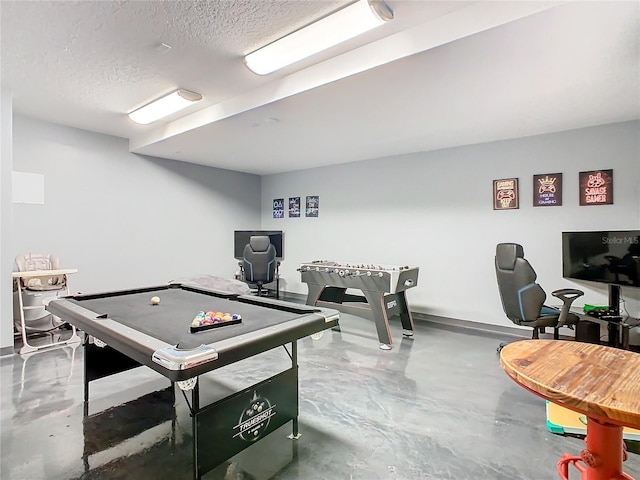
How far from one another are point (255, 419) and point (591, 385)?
1.53m

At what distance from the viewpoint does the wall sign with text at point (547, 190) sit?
158 inches

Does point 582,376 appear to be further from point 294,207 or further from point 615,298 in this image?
point 294,207

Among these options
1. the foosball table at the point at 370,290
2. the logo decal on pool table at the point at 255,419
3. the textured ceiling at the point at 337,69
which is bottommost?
the logo decal on pool table at the point at 255,419

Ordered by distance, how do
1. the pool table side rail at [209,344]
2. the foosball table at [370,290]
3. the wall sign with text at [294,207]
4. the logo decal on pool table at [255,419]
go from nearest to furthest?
the pool table side rail at [209,344] → the logo decal on pool table at [255,419] → the foosball table at [370,290] → the wall sign with text at [294,207]

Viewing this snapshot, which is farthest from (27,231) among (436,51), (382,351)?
(436,51)

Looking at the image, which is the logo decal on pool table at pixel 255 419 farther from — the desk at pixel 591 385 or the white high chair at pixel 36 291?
the white high chair at pixel 36 291

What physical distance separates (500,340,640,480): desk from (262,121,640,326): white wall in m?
3.26

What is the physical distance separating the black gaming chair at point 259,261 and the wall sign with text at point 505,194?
354 centimetres

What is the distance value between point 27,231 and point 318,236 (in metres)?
4.20

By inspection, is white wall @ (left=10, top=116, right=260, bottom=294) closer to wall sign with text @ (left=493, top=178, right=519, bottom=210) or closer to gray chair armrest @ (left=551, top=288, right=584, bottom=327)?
wall sign with text @ (left=493, top=178, right=519, bottom=210)

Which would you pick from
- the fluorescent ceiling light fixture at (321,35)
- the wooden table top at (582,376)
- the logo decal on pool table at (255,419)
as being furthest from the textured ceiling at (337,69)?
the logo decal on pool table at (255,419)

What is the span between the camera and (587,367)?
116 cm

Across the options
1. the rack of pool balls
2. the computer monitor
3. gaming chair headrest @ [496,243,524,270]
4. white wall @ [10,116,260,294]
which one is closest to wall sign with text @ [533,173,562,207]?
gaming chair headrest @ [496,243,524,270]

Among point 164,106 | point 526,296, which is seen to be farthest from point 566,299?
point 164,106
